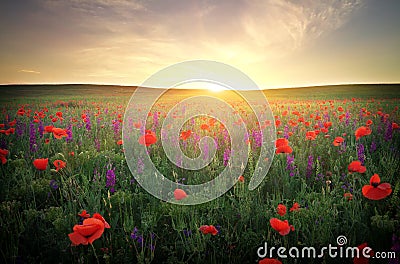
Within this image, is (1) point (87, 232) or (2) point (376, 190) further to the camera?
(2) point (376, 190)

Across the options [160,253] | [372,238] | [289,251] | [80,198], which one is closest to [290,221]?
[289,251]

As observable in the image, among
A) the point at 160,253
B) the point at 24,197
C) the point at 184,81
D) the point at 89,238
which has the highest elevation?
the point at 184,81

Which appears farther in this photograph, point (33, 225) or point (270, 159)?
point (270, 159)

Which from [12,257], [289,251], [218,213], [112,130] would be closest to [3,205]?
[12,257]

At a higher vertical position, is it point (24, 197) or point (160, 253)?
point (24, 197)

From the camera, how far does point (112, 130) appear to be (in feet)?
19.9

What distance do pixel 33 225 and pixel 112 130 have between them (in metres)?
3.68

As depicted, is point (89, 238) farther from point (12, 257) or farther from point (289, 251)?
point (289, 251)

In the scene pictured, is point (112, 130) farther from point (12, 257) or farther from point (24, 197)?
point (12, 257)

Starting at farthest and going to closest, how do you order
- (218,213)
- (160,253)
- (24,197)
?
(24,197) < (218,213) < (160,253)

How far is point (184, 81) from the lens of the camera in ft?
15.7

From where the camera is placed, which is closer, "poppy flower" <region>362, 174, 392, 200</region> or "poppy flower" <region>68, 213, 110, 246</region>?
"poppy flower" <region>68, 213, 110, 246</region>

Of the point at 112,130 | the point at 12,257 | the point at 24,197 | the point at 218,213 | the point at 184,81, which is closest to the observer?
the point at 12,257

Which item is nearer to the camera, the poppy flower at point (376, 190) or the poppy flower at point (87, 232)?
the poppy flower at point (87, 232)
